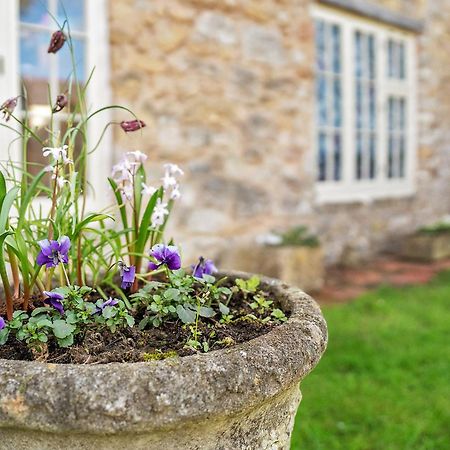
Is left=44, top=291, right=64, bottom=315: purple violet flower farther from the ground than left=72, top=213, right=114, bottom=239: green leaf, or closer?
closer

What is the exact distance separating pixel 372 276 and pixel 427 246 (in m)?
1.13

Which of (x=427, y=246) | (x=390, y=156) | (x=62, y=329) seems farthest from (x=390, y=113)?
(x=62, y=329)

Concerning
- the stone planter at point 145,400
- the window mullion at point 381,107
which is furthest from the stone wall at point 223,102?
the stone planter at point 145,400

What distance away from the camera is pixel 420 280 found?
5609mm

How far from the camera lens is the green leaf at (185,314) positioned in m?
1.34

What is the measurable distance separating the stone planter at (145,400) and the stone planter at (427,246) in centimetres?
574

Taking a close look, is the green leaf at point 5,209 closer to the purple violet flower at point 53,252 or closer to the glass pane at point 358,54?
the purple violet flower at point 53,252

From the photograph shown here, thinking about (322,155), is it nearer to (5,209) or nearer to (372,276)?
(372,276)

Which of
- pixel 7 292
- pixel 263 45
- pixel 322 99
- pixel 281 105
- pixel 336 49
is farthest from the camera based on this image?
pixel 336 49

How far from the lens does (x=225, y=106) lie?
189 inches

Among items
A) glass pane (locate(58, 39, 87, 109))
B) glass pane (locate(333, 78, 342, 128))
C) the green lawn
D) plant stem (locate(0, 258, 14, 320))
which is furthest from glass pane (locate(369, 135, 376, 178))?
plant stem (locate(0, 258, 14, 320))

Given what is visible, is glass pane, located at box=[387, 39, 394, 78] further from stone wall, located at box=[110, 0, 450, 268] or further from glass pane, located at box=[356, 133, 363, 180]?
stone wall, located at box=[110, 0, 450, 268]

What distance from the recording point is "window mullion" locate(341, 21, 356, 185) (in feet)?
20.6

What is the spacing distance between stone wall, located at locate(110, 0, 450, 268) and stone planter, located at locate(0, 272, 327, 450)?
3.15m
